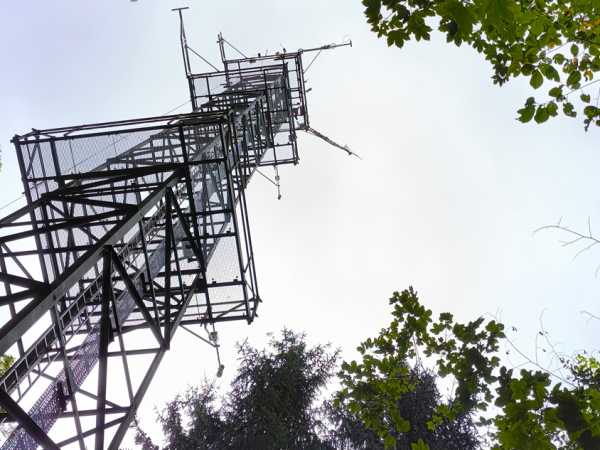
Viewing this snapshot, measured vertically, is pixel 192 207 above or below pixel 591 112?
above

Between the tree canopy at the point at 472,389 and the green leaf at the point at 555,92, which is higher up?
the green leaf at the point at 555,92

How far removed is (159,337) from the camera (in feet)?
16.5

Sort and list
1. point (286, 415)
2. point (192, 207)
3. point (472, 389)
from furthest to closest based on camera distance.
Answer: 1. point (286, 415)
2. point (192, 207)
3. point (472, 389)

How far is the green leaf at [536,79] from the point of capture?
3.42m

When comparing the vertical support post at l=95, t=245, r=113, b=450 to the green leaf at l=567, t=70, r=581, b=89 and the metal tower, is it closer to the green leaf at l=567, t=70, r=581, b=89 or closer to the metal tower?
the metal tower

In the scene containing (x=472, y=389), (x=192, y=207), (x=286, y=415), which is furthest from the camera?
(x=286, y=415)

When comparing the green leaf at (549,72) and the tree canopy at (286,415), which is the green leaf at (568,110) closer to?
the green leaf at (549,72)

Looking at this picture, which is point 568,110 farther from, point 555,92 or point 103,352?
point 103,352

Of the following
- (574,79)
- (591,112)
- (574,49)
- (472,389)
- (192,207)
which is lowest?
(472,389)

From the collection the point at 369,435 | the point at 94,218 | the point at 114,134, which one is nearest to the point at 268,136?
the point at 114,134

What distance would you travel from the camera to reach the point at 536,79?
11.3 feet

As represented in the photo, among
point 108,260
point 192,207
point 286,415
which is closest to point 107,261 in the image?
point 108,260

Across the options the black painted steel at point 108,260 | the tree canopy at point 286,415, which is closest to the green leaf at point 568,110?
the black painted steel at point 108,260

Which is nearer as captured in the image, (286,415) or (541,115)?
(541,115)
